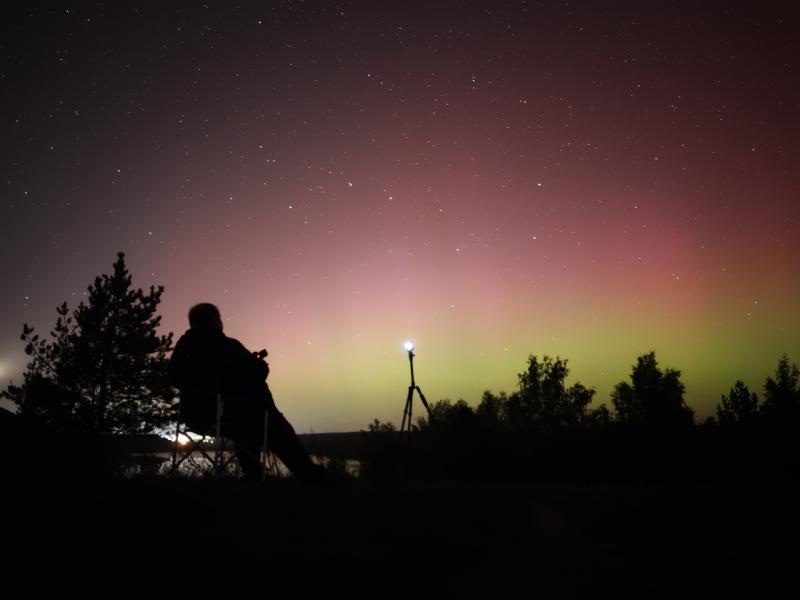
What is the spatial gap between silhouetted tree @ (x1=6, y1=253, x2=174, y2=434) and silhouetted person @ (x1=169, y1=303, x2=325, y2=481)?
12.4 metres

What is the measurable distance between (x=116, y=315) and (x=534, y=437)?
44.4ft

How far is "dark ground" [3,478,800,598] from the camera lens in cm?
186

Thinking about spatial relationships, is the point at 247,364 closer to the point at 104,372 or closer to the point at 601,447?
the point at 601,447

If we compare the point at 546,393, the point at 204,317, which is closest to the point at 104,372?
the point at 204,317

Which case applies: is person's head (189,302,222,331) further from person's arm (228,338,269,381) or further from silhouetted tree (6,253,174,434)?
silhouetted tree (6,253,174,434)

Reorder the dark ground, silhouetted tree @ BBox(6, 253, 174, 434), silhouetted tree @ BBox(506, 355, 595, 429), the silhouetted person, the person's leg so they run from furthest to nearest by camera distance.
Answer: silhouetted tree @ BBox(506, 355, 595, 429)
silhouetted tree @ BBox(6, 253, 174, 434)
the silhouetted person
the person's leg
the dark ground

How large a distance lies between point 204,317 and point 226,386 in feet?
2.43

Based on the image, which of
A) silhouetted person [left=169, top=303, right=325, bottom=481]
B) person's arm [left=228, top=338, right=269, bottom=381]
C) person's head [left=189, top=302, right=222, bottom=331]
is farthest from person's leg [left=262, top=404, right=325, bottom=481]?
person's head [left=189, top=302, right=222, bottom=331]

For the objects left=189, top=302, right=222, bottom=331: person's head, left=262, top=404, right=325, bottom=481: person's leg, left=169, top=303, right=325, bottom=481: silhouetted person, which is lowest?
left=262, top=404, right=325, bottom=481: person's leg

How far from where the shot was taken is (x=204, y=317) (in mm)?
4754


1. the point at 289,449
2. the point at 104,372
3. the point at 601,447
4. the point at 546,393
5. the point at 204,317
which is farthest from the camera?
the point at 546,393

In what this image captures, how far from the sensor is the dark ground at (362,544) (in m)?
1.86

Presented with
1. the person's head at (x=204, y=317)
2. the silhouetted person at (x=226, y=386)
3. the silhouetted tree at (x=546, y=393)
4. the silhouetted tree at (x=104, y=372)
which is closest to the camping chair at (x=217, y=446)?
the silhouetted person at (x=226, y=386)

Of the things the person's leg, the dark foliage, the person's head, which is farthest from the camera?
the dark foliage
